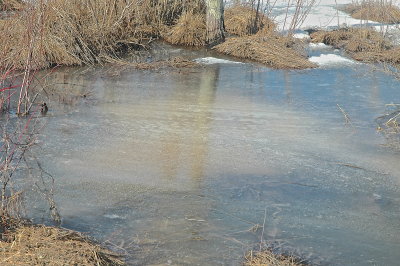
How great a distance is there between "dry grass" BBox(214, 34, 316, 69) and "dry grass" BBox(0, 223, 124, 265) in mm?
6669

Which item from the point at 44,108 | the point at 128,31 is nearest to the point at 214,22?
the point at 128,31

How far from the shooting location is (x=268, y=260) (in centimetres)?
388

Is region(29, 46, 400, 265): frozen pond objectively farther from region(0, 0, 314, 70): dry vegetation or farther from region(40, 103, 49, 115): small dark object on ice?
region(0, 0, 314, 70): dry vegetation

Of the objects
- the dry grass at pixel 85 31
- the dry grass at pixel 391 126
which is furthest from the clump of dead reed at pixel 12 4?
the dry grass at pixel 391 126

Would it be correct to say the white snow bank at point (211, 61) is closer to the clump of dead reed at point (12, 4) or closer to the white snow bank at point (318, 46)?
the white snow bank at point (318, 46)

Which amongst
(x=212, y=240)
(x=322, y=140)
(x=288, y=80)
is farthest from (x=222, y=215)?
(x=288, y=80)

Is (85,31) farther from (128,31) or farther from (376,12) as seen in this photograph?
(376,12)

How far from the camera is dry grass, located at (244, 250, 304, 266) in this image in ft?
12.6

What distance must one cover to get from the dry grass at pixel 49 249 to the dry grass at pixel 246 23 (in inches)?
328

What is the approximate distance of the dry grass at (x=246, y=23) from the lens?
38.9 feet

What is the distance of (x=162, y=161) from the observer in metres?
5.64

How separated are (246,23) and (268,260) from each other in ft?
27.9

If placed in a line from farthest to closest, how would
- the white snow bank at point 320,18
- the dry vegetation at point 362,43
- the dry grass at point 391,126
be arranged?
the white snow bank at point 320,18
the dry vegetation at point 362,43
the dry grass at point 391,126

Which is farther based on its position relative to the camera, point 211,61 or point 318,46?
point 318,46
